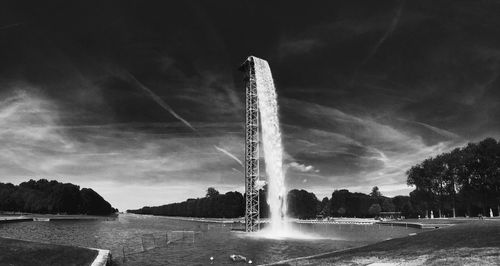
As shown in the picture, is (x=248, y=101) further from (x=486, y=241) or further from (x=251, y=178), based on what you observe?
(x=486, y=241)

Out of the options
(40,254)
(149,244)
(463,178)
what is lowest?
(149,244)

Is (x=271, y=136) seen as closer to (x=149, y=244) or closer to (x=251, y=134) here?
(x=251, y=134)

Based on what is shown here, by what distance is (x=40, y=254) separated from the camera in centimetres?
3128

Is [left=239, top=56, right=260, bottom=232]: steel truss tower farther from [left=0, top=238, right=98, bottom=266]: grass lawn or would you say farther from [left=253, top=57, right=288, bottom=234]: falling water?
[left=0, top=238, right=98, bottom=266]: grass lawn

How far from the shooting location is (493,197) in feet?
417

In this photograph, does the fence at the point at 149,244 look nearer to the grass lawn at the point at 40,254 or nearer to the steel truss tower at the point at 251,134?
the grass lawn at the point at 40,254

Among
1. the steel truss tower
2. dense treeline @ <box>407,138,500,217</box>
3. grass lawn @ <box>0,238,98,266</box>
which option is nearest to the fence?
grass lawn @ <box>0,238,98,266</box>

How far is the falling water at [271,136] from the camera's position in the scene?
219 feet

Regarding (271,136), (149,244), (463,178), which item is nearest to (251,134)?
(271,136)

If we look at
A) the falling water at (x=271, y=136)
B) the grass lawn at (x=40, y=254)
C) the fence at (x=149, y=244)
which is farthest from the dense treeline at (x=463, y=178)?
the grass lawn at (x=40, y=254)

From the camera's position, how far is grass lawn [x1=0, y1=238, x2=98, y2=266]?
28798mm

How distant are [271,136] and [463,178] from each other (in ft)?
306

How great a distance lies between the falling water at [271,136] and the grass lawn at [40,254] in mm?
35484

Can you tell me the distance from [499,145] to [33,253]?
131m
